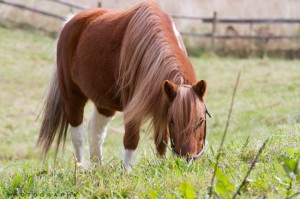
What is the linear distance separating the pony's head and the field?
142 mm

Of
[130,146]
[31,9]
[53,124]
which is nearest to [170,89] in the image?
[130,146]

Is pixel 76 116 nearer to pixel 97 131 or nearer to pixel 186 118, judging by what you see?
pixel 97 131

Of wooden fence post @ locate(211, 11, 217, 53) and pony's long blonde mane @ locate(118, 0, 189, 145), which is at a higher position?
pony's long blonde mane @ locate(118, 0, 189, 145)

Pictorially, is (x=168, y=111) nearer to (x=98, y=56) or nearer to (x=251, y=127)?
(x=98, y=56)

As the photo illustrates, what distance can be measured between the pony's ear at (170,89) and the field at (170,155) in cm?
46

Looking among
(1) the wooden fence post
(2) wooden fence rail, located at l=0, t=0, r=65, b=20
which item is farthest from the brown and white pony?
(2) wooden fence rail, located at l=0, t=0, r=65, b=20

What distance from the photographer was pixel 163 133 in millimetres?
5445

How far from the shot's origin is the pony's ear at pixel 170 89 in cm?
500

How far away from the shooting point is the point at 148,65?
217 inches

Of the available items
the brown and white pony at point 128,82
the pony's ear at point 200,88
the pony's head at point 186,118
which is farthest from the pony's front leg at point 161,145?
the pony's ear at point 200,88

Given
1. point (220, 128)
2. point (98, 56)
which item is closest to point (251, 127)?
point (220, 128)

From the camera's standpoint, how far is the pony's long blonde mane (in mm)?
5309

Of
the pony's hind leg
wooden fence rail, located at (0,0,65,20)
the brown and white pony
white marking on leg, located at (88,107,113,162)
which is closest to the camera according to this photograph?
the brown and white pony

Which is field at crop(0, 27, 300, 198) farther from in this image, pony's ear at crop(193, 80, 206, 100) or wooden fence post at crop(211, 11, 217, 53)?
wooden fence post at crop(211, 11, 217, 53)
